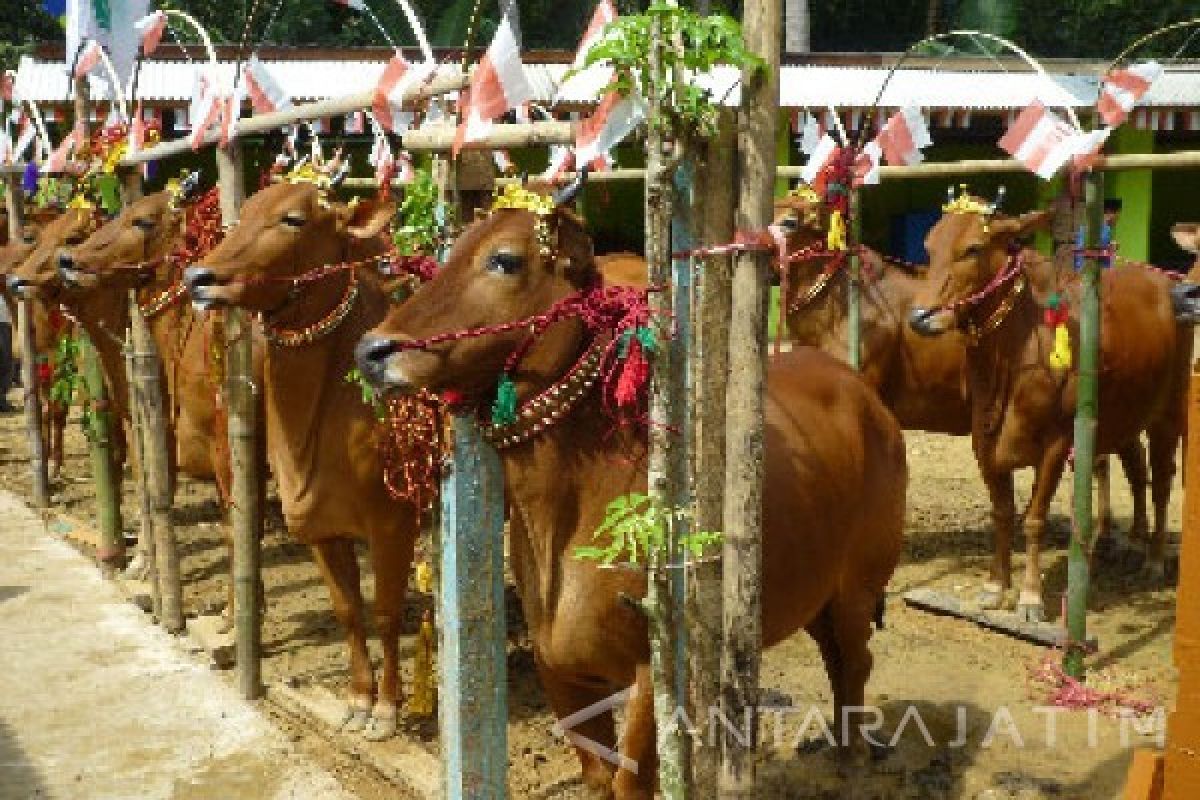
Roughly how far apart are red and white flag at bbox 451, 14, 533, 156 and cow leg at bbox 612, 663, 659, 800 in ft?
5.88

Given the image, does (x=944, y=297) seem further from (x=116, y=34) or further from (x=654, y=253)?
(x=116, y=34)

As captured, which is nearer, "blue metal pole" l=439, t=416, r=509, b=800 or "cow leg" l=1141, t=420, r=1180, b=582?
"blue metal pole" l=439, t=416, r=509, b=800

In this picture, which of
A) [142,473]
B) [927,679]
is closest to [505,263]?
[927,679]

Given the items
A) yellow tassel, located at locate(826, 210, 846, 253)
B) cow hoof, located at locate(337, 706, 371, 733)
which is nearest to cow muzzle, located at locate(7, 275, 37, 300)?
cow hoof, located at locate(337, 706, 371, 733)

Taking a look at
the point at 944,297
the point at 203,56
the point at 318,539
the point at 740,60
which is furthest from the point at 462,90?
the point at 203,56

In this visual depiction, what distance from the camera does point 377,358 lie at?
3.82 m

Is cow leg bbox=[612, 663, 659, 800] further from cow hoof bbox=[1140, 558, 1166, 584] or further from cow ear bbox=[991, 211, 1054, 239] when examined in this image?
cow hoof bbox=[1140, 558, 1166, 584]

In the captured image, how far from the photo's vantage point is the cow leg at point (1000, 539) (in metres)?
7.82

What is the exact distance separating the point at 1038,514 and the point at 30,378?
312 inches

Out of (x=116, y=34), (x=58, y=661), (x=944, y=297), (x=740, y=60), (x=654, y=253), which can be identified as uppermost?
(x=116, y=34)

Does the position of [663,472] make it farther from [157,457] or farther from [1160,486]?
[1160,486]

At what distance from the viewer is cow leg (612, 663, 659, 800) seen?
13.2 ft

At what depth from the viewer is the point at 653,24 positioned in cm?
321

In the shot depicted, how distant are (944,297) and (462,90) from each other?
4166mm
